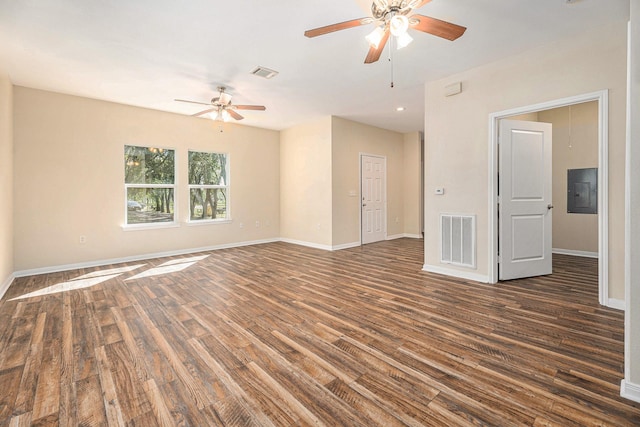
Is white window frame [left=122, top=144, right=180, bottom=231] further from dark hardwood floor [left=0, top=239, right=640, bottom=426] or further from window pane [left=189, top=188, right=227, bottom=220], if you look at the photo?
dark hardwood floor [left=0, top=239, right=640, bottom=426]

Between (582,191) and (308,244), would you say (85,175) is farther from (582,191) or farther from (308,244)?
(582,191)

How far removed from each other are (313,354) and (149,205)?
5021mm

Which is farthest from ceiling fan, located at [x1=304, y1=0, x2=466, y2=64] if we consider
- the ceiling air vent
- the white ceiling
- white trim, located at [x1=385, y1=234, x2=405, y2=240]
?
white trim, located at [x1=385, y1=234, x2=405, y2=240]

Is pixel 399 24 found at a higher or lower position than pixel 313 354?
higher

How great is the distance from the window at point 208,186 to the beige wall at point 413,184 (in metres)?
4.79

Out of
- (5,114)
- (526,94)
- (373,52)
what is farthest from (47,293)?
(526,94)

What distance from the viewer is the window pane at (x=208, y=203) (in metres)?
6.37

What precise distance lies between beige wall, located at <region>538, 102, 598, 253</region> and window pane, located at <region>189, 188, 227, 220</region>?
687 cm

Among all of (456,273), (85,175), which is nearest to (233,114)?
(85,175)

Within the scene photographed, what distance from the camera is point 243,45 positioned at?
10.8 feet

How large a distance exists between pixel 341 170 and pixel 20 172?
542 cm

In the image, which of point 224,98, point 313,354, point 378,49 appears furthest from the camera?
point 224,98

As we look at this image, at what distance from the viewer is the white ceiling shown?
8.71ft

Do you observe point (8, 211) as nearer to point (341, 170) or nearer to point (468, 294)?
point (341, 170)
